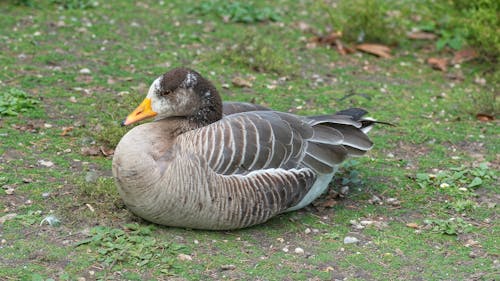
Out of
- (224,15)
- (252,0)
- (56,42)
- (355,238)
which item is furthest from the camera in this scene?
(252,0)

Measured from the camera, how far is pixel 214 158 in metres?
5.00

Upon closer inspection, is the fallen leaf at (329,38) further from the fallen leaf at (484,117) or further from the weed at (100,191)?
the weed at (100,191)

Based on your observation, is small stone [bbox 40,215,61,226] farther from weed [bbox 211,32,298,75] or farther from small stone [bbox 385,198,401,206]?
weed [bbox 211,32,298,75]

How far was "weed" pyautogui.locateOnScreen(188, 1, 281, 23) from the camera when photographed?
31.5 feet

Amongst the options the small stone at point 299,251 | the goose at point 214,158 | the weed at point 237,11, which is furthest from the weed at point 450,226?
the weed at point 237,11

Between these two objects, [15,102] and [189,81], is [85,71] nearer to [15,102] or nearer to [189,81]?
[15,102]

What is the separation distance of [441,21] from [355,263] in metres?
5.58

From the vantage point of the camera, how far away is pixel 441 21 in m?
9.65

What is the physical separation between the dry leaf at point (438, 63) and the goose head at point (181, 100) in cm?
424

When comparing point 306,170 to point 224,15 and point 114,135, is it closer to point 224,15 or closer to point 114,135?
point 114,135

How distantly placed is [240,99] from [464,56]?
9.99 ft

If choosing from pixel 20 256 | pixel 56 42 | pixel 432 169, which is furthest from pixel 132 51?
pixel 20 256

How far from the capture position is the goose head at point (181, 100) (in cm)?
520

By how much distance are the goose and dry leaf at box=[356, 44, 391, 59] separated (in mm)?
3645
